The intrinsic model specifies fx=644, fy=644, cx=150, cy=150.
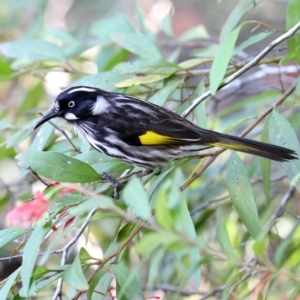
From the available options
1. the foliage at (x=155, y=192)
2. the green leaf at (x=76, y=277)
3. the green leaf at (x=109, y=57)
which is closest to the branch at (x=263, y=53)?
the foliage at (x=155, y=192)

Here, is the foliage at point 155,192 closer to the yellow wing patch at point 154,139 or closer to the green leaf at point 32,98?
the green leaf at point 32,98

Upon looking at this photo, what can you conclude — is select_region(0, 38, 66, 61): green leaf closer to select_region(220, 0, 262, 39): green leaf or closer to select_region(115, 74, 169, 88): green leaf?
select_region(115, 74, 169, 88): green leaf

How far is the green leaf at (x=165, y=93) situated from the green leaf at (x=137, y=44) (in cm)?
27

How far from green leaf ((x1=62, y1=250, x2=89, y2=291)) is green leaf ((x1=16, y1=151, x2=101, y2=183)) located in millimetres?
434

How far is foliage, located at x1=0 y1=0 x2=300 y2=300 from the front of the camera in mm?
1923

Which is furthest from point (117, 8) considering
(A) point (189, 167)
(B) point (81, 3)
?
(A) point (189, 167)

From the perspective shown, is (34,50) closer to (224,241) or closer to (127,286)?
(127,286)

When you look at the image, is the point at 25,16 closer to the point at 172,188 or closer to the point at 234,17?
the point at 234,17

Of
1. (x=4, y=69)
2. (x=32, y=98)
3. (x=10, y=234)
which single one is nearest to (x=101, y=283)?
(x=10, y=234)

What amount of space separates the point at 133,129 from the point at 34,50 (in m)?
1.00

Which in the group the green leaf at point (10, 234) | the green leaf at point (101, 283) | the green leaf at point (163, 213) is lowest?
the green leaf at point (101, 283)

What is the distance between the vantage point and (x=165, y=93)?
10.4 feet

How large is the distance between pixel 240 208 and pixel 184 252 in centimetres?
51

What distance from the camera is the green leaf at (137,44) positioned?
135 inches
